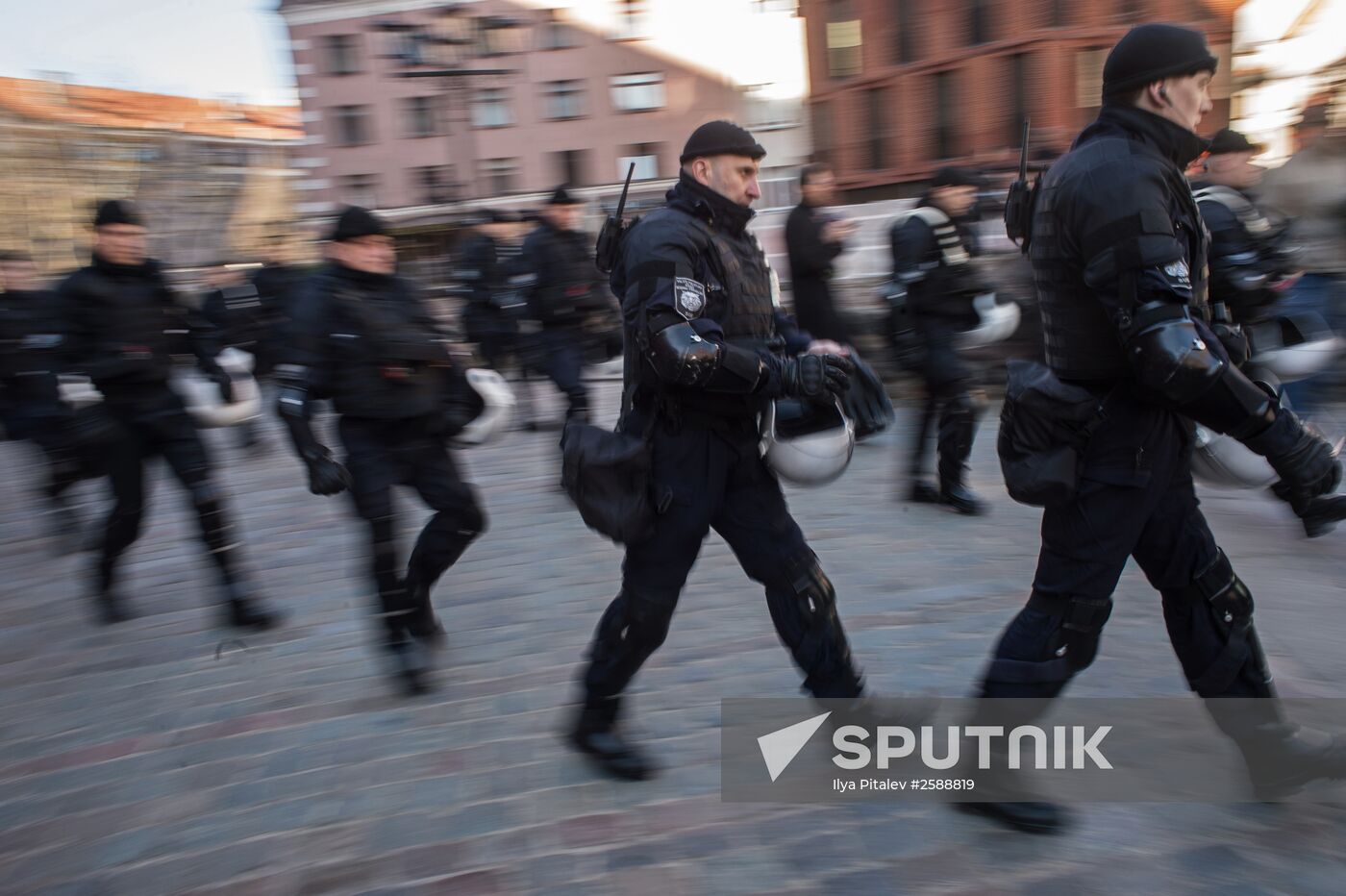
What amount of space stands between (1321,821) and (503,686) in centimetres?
268

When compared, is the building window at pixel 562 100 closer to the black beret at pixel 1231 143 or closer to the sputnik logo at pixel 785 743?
the black beret at pixel 1231 143

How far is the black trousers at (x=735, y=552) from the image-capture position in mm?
3002

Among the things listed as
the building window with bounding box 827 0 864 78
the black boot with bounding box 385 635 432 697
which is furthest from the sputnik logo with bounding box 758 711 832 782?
the building window with bounding box 827 0 864 78

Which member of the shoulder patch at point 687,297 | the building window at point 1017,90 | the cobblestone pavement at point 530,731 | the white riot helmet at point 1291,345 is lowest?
the cobblestone pavement at point 530,731

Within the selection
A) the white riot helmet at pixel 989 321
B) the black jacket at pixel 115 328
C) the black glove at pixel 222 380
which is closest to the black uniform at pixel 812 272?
the white riot helmet at pixel 989 321

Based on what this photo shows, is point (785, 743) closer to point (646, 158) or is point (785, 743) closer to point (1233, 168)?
point (1233, 168)

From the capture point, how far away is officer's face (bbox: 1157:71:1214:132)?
257 cm

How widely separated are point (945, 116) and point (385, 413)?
32614 mm

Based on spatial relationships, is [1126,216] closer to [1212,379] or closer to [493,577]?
[1212,379]

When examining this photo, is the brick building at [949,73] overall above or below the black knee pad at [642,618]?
above

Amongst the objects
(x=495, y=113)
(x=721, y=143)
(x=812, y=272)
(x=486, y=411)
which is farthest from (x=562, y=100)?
(x=721, y=143)

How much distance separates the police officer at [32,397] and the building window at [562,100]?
34616 mm

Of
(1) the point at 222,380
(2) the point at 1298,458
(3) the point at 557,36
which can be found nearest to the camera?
(2) the point at 1298,458

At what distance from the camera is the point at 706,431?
9.87ft
